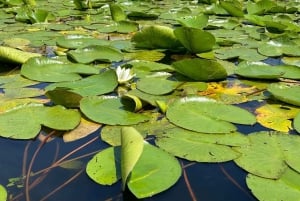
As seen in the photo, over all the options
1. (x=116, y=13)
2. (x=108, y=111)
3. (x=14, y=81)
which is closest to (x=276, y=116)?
(x=108, y=111)

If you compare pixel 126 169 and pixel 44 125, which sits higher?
pixel 126 169

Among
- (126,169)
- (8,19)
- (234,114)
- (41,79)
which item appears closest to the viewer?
(126,169)

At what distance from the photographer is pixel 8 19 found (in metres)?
3.39

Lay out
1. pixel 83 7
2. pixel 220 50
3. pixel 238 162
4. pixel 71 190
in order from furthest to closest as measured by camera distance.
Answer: pixel 83 7
pixel 220 50
pixel 238 162
pixel 71 190

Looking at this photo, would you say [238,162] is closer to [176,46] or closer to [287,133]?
[287,133]

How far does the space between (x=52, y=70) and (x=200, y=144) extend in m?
0.95

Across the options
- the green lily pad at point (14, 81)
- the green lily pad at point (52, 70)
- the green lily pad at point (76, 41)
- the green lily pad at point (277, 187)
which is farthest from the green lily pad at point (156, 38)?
the green lily pad at point (277, 187)

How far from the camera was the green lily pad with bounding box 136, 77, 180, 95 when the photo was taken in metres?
1.67

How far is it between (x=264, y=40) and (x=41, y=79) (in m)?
1.56

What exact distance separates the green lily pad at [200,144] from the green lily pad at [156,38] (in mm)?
1062

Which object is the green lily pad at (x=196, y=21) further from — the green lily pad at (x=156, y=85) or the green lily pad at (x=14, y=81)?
the green lily pad at (x=14, y=81)

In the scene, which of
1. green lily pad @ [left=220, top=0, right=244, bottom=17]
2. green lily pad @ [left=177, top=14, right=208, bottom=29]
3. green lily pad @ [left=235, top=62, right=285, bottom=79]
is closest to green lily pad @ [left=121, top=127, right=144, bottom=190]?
green lily pad @ [left=235, top=62, right=285, bottom=79]

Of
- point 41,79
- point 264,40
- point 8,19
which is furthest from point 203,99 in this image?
point 8,19

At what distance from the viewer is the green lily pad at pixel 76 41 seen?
2385 mm
